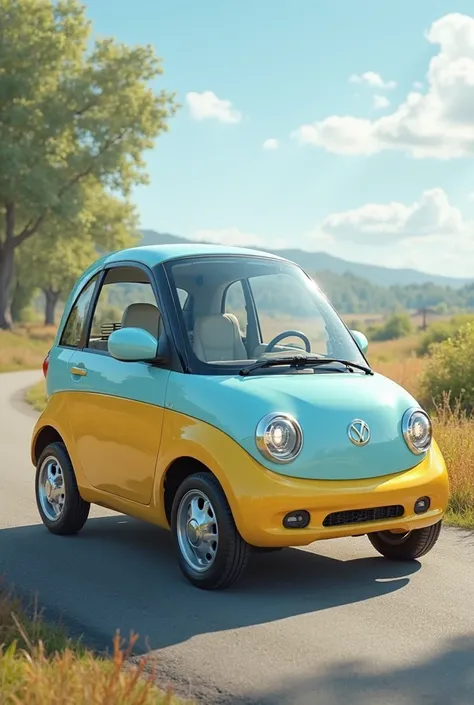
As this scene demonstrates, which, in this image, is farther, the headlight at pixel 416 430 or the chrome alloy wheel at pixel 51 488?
the chrome alloy wheel at pixel 51 488

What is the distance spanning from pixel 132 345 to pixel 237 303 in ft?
4.28

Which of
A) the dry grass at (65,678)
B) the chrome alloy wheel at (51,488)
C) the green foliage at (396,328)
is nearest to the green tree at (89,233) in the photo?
the chrome alloy wheel at (51,488)

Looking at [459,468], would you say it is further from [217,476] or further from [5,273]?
[5,273]

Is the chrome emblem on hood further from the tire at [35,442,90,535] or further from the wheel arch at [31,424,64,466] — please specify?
the wheel arch at [31,424,64,466]

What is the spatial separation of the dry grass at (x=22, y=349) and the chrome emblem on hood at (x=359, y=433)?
104ft

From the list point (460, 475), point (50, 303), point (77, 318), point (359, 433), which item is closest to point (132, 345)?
point (359, 433)

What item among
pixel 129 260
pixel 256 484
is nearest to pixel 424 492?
pixel 256 484

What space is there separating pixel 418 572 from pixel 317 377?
145 centimetres

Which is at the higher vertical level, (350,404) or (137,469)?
(350,404)

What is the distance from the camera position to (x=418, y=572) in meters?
6.91

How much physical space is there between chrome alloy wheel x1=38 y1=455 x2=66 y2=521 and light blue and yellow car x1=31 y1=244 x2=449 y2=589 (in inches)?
0.5

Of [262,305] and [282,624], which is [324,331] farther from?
[282,624]

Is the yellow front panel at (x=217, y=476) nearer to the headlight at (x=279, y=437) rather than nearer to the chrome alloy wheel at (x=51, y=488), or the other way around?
the headlight at (x=279, y=437)

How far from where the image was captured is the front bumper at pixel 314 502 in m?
5.95
